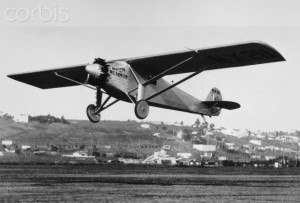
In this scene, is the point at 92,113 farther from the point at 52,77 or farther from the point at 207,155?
the point at 207,155

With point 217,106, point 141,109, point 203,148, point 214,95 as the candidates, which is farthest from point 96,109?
point 203,148

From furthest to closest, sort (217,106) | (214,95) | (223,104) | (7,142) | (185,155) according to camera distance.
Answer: (185,155) → (7,142) → (214,95) → (217,106) → (223,104)

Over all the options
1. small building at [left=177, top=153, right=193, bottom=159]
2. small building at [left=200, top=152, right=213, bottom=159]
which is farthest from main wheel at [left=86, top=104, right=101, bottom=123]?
small building at [left=200, top=152, right=213, bottom=159]

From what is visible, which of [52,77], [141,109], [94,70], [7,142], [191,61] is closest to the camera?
[94,70]

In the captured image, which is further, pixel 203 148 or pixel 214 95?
pixel 203 148

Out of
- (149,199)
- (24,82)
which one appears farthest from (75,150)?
(149,199)

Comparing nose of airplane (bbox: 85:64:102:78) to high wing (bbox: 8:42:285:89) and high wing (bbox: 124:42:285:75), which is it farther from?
high wing (bbox: 124:42:285:75)
